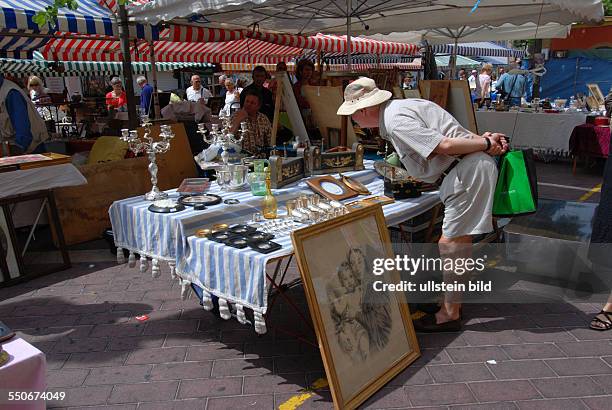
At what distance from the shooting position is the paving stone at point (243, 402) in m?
2.38

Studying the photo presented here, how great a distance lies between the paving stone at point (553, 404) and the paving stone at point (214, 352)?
1.57m

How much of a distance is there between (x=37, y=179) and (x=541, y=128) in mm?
8106

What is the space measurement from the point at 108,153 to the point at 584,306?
489cm

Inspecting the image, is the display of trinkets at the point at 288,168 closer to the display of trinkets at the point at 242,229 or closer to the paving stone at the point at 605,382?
the display of trinkets at the point at 242,229

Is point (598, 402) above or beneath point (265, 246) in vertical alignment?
beneath

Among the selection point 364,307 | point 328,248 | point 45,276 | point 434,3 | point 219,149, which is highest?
point 434,3

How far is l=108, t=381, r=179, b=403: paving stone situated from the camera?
2469mm

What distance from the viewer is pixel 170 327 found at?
3246mm

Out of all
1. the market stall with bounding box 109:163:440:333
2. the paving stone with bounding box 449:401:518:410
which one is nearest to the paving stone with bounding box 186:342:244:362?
the market stall with bounding box 109:163:440:333

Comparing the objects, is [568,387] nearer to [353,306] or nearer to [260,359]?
[353,306]

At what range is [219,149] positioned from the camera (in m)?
3.65

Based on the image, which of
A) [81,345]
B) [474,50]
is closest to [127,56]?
[81,345]

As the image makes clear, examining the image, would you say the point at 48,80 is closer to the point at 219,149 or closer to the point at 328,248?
the point at 219,149

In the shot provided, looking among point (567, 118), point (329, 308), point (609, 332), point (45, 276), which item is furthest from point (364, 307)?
point (567, 118)
